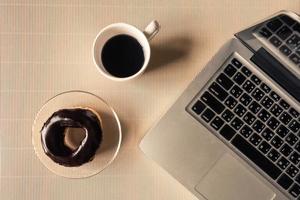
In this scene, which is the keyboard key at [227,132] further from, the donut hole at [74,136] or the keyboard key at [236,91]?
the donut hole at [74,136]

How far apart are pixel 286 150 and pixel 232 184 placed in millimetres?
83

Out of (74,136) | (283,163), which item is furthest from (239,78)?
(74,136)

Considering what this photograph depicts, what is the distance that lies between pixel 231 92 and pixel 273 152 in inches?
3.7

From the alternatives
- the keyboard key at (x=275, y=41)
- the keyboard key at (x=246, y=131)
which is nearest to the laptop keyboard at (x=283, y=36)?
the keyboard key at (x=275, y=41)

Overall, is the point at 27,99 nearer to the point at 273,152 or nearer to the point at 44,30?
the point at 44,30

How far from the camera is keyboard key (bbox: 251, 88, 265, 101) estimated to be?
2.22ft

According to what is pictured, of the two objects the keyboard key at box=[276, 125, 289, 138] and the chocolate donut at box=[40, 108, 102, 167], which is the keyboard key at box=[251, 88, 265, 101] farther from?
the chocolate donut at box=[40, 108, 102, 167]

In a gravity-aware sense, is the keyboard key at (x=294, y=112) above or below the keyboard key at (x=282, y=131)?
above

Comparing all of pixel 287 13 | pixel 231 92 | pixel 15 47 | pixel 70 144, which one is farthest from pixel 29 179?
pixel 287 13

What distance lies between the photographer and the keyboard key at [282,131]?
672 millimetres

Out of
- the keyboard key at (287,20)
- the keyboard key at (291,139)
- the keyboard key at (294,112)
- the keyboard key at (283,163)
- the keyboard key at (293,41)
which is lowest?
the keyboard key at (283,163)

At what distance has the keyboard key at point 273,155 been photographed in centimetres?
67

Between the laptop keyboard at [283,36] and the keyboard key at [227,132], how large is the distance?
0.12 m

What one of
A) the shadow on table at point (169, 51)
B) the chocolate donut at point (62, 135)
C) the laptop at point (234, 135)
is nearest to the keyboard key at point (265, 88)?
the laptop at point (234, 135)
